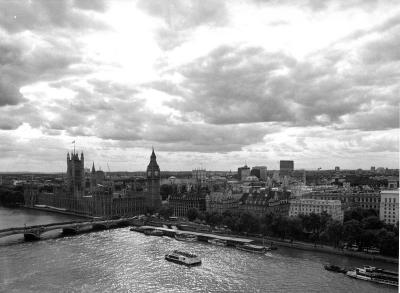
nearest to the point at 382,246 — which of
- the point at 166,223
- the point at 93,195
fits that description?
the point at 166,223

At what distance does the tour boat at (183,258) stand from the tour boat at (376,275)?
6930 mm

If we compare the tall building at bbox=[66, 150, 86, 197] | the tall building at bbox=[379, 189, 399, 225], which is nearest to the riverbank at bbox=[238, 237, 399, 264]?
the tall building at bbox=[379, 189, 399, 225]

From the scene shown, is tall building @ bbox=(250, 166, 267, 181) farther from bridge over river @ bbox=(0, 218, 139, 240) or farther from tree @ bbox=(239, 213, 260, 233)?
tree @ bbox=(239, 213, 260, 233)

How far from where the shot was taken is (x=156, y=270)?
20031 mm

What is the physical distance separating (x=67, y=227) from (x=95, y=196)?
14235 mm

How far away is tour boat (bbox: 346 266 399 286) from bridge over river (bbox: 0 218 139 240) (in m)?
19.4

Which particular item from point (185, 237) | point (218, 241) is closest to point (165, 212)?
point (185, 237)

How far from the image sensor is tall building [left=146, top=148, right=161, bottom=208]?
45844 millimetres

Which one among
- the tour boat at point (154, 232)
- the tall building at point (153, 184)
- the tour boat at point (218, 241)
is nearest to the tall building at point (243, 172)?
the tall building at point (153, 184)

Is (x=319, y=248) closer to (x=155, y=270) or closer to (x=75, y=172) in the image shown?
(x=155, y=270)

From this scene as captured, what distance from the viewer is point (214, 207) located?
39625 mm

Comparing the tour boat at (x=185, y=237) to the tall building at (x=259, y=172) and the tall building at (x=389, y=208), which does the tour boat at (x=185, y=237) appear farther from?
the tall building at (x=259, y=172)

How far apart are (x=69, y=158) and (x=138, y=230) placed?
27.9 m

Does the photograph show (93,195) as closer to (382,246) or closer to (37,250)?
(37,250)
